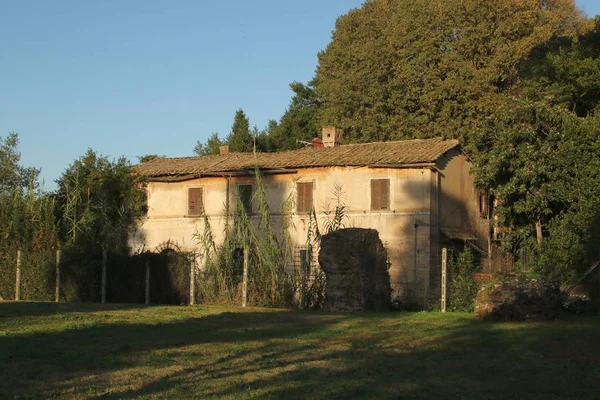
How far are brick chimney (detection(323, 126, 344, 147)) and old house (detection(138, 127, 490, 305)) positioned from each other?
5 cm

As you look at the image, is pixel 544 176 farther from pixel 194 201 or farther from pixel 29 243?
pixel 29 243

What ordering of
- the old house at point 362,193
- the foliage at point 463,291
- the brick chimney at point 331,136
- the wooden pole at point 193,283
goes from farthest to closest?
the brick chimney at point 331,136
the old house at point 362,193
the wooden pole at point 193,283
the foliage at point 463,291

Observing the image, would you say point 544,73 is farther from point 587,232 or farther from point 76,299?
point 76,299

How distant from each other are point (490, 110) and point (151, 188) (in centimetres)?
1789

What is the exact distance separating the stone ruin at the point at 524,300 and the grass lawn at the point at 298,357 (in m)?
0.39

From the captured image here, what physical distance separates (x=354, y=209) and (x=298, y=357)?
81.7ft

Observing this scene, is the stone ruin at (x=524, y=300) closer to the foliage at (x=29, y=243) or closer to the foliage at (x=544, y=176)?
the foliage at (x=544, y=176)

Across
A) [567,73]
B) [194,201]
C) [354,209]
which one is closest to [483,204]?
[354,209]

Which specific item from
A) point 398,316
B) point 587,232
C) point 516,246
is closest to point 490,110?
point 516,246

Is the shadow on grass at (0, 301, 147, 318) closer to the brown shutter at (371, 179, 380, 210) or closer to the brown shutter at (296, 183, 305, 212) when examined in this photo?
the brown shutter at (371, 179, 380, 210)

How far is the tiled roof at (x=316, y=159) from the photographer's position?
1453 inches

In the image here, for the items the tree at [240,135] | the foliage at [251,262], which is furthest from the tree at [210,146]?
the foliage at [251,262]

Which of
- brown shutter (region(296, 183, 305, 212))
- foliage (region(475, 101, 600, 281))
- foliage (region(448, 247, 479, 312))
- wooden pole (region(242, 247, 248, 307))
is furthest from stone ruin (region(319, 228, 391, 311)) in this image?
brown shutter (region(296, 183, 305, 212))

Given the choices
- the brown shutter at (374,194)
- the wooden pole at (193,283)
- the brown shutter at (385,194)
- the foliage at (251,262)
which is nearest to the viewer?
the foliage at (251,262)
